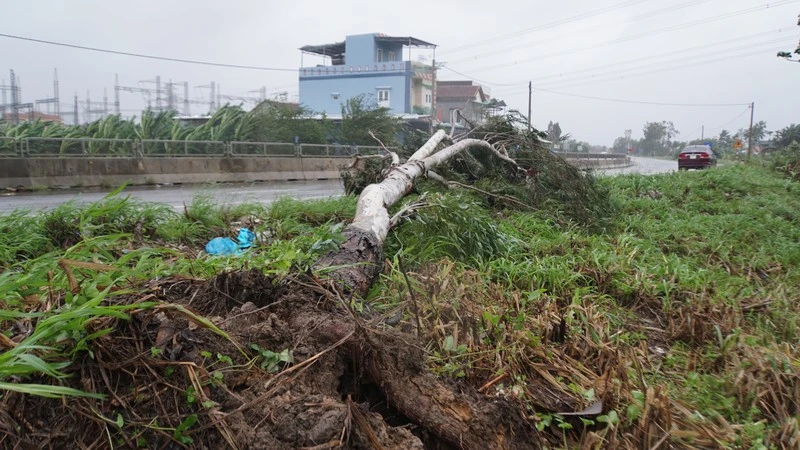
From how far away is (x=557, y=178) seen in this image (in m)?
8.39

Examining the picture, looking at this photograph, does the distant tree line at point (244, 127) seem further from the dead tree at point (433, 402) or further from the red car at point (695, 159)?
the red car at point (695, 159)

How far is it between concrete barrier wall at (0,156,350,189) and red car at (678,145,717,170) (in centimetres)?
1927

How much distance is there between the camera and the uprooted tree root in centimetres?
188

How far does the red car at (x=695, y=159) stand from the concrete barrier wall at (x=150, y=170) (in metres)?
19.3

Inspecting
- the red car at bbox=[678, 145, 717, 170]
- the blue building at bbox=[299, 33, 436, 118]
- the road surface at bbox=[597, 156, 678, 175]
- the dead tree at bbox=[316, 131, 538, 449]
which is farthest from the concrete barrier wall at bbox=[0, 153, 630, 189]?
the blue building at bbox=[299, 33, 436, 118]

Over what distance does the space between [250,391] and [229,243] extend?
11.0ft

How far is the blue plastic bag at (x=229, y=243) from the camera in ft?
16.6

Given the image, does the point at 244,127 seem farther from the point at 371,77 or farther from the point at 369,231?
the point at 371,77

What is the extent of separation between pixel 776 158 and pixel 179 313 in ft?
76.2

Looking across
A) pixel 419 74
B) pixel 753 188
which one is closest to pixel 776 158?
pixel 753 188

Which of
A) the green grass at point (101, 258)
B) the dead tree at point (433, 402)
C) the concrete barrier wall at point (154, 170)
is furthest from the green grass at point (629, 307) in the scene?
the concrete barrier wall at point (154, 170)

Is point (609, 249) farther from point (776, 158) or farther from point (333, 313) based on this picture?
point (776, 158)

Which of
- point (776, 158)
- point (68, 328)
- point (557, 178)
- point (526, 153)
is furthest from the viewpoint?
point (776, 158)

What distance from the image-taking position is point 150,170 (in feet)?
52.9
